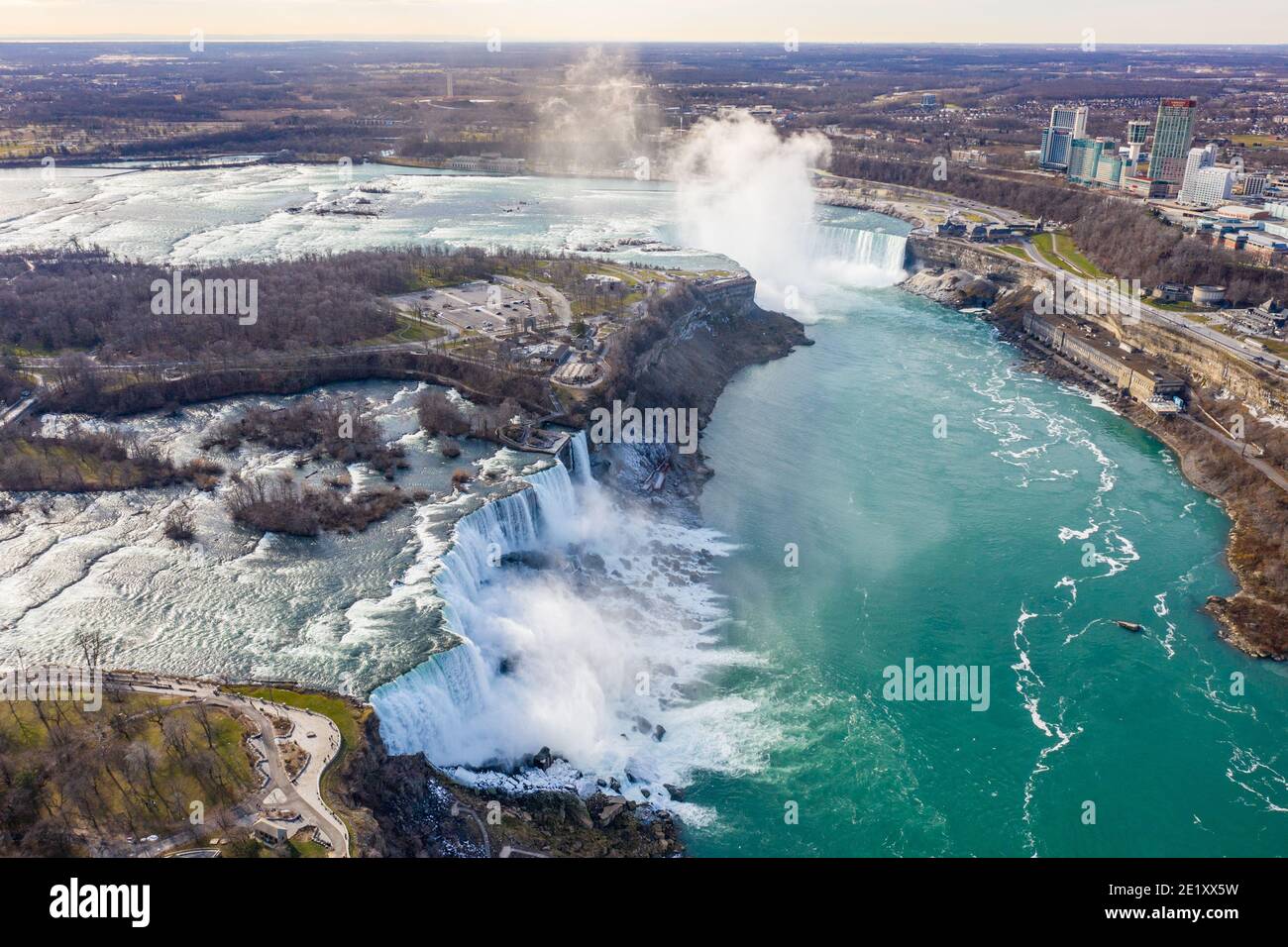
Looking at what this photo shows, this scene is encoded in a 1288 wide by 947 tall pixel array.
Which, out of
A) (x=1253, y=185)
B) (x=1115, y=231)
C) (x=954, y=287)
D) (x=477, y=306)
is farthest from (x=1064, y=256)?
(x=477, y=306)

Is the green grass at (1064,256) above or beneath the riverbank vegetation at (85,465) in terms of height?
above

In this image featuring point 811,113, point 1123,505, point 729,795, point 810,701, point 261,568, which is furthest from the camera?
point 811,113

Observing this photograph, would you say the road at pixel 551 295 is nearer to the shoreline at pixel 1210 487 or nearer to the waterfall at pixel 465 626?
the waterfall at pixel 465 626

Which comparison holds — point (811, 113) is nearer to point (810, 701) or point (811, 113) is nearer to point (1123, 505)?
point (1123, 505)

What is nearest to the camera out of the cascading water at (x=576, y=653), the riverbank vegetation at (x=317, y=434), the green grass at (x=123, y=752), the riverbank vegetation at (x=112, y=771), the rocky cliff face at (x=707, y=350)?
the riverbank vegetation at (x=112, y=771)

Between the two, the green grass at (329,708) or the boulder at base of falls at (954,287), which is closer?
the green grass at (329,708)

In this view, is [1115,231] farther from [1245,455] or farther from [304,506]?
[304,506]

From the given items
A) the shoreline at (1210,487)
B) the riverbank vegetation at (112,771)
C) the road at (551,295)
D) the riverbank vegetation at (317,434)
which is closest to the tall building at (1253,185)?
the shoreline at (1210,487)
